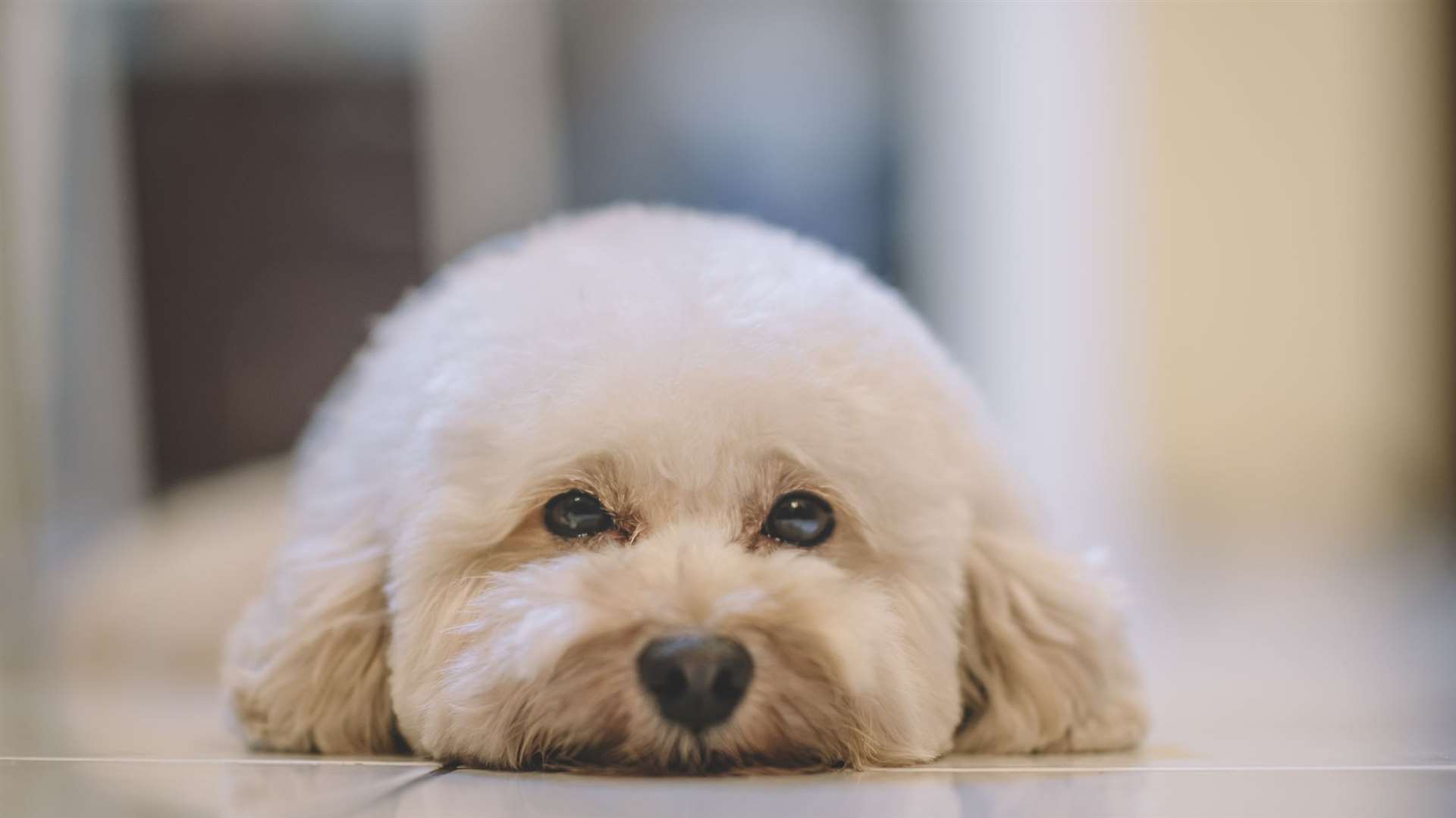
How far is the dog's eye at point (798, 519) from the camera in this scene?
1.69 m

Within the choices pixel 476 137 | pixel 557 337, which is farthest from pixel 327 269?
pixel 557 337

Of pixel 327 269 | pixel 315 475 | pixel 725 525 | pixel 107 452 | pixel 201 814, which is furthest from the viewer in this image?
pixel 327 269

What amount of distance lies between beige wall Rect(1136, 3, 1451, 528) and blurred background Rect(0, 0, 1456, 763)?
0.01 meters

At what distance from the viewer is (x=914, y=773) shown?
155cm

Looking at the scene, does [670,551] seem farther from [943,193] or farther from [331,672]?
[943,193]

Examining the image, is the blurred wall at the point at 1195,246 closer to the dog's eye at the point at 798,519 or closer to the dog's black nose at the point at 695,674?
the dog's eye at the point at 798,519

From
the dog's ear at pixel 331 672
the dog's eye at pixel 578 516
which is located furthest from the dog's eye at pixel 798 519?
the dog's ear at pixel 331 672

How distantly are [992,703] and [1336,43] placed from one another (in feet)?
17.6

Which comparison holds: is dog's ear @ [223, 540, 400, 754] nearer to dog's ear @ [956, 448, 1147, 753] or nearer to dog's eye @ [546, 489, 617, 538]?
dog's eye @ [546, 489, 617, 538]

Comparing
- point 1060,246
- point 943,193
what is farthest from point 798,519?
point 943,193

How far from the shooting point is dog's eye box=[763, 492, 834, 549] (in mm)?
1687

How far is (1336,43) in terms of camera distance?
20.9ft

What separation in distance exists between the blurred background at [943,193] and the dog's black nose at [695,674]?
4.47m

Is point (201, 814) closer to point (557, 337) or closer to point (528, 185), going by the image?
point (557, 337)
